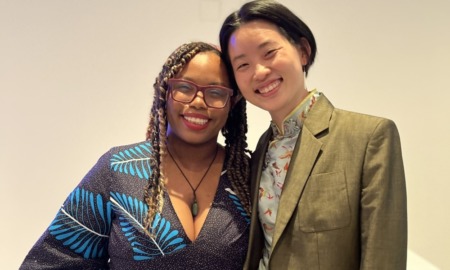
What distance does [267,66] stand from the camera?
41.3 inches

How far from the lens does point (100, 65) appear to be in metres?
1.85

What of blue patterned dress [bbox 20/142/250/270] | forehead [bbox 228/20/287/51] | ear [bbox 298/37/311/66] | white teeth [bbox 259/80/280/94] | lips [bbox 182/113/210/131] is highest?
forehead [bbox 228/20/287/51]

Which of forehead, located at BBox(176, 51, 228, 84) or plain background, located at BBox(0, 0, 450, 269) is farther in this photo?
plain background, located at BBox(0, 0, 450, 269)

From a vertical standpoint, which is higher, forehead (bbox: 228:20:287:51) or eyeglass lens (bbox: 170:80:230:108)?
forehead (bbox: 228:20:287:51)

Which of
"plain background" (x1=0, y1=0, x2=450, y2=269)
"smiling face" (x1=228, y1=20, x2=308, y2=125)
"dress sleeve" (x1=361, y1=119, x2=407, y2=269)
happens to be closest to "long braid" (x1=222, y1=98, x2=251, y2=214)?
"smiling face" (x1=228, y1=20, x2=308, y2=125)

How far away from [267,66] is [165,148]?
1.33 feet

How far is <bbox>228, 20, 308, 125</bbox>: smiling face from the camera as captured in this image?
105 centimetres

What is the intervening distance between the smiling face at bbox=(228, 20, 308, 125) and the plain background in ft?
2.77

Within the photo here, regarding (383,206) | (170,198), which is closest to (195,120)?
(170,198)

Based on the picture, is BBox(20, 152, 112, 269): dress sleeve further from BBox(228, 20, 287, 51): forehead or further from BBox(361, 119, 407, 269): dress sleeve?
BBox(361, 119, 407, 269): dress sleeve

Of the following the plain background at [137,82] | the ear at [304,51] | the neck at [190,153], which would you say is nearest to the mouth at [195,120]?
the neck at [190,153]

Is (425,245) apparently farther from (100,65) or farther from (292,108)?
(100,65)

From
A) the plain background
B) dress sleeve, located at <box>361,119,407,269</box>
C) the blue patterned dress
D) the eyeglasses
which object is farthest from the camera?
the plain background

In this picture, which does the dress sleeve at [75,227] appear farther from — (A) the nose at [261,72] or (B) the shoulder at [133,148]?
(A) the nose at [261,72]
